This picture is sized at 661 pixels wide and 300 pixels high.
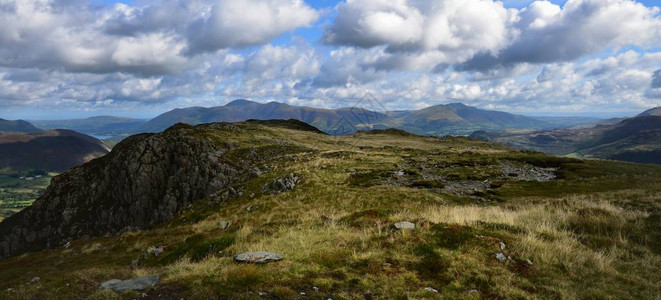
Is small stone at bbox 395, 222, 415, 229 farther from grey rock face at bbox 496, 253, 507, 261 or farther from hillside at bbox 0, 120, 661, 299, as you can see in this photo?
grey rock face at bbox 496, 253, 507, 261

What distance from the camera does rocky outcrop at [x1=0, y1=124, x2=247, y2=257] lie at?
5097 cm

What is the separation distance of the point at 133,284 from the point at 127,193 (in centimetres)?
5337

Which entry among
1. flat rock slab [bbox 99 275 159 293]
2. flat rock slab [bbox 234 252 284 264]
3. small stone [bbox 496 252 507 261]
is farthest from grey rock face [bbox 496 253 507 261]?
flat rock slab [bbox 99 275 159 293]

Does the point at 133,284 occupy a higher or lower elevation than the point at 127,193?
higher

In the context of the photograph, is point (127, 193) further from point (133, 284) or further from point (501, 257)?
point (501, 257)

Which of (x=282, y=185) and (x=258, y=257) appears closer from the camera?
(x=258, y=257)

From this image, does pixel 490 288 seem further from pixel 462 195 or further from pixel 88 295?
pixel 462 195

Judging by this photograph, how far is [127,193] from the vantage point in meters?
56.2

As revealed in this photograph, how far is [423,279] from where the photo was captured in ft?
34.7

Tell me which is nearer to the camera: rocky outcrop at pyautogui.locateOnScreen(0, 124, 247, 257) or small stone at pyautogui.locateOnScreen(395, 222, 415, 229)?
small stone at pyautogui.locateOnScreen(395, 222, 415, 229)

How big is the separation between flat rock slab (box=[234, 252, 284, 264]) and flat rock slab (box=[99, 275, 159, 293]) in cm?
293

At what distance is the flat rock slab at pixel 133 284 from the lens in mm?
10766

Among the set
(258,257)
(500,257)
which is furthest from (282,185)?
(500,257)

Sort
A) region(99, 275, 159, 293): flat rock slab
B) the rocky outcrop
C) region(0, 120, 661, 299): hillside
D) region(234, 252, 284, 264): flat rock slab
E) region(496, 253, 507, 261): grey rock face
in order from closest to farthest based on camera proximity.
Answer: region(0, 120, 661, 299): hillside, region(99, 275, 159, 293): flat rock slab, region(496, 253, 507, 261): grey rock face, region(234, 252, 284, 264): flat rock slab, the rocky outcrop
